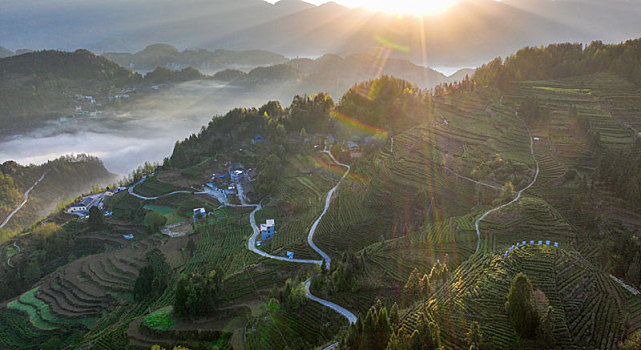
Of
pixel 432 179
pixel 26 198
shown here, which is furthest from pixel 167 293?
pixel 26 198

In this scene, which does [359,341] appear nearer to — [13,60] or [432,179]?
[432,179]

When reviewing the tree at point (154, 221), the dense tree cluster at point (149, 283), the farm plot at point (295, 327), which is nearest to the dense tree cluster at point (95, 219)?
the tree at point (154, 221)

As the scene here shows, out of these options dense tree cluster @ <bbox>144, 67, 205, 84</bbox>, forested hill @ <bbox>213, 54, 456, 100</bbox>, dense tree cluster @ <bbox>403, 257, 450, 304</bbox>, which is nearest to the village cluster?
dense tree cluster @ <bbox>403, 257, 450, 304</bbox>

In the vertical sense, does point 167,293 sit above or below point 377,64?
below

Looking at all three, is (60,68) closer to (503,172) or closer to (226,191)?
(226,191)

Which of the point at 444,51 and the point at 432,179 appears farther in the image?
the point at 444,51

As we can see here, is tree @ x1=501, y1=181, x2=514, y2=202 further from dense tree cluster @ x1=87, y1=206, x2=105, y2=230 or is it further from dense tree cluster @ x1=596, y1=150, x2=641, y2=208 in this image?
dense tree cluster @ x1=87, y1=206, x2=105, y2=230

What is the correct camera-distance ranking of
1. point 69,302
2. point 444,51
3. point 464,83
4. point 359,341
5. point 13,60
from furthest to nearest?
point 444,51, point 13,60, point 464,83, point 69,302, point 359,341
